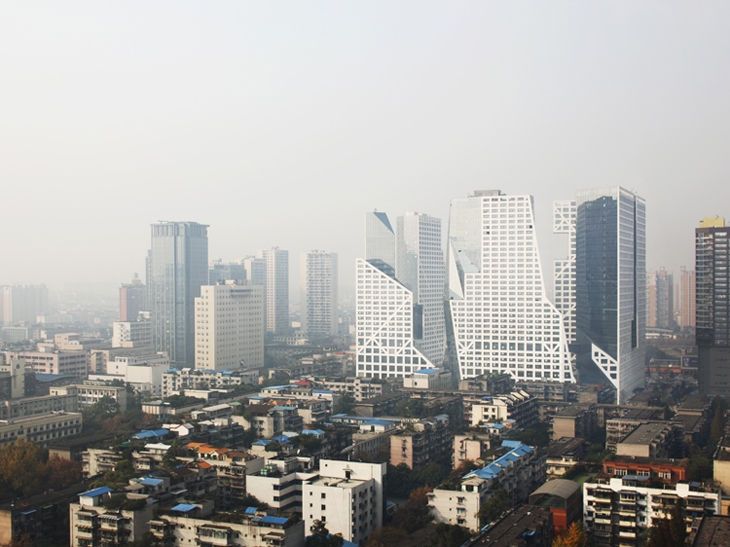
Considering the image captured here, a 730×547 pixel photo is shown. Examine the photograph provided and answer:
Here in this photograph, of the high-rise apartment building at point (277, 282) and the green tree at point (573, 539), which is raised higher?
the high-rise apartment building at point (277, 282)

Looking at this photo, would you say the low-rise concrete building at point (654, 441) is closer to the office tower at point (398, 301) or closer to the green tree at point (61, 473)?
the green tree at point (61, 473)

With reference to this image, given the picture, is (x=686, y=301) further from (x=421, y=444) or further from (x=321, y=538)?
(x=321, y=538)

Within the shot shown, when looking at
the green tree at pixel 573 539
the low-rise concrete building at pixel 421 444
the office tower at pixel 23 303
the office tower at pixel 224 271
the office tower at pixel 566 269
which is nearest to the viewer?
the green tree at pixel 573 539

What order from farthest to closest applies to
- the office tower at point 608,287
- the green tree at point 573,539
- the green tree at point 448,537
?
1. the office tower at point 608,287
2. the green tree at point 448,537
3. the green tree at point 573,539

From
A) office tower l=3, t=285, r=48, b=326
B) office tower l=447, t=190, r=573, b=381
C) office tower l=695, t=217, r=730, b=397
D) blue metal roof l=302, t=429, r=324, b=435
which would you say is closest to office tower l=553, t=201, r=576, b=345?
office tower l=447, t=190, r=573, b=381

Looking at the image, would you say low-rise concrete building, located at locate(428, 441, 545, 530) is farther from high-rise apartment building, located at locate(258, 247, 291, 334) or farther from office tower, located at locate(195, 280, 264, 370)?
high-rise apartment building, located at locate(258, 247, 291, 334)

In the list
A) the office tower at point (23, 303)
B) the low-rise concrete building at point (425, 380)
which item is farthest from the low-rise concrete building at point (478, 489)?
the office tower at point (23, 303)
